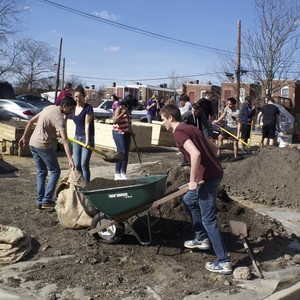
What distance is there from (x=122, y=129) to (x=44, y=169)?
190 centimetres

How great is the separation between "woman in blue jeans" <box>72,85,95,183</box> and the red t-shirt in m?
2.74

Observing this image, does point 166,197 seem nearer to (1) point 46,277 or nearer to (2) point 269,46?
(1) point 46,277

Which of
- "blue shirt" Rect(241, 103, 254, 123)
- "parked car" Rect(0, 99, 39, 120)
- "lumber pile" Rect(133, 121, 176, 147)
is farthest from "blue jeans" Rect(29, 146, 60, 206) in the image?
"parked car" Rect(0, 99, 39, 120)

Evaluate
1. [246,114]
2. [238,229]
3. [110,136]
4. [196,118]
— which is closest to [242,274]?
[238,229]

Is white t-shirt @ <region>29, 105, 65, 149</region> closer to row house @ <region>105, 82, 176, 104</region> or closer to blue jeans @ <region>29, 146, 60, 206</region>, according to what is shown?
blue jeans @ <region>29, 146, 60, 206</region>

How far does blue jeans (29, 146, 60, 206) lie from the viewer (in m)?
6.09

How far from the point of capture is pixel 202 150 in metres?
4.29

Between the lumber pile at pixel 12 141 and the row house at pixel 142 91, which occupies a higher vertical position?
the row house at pixel 142 91

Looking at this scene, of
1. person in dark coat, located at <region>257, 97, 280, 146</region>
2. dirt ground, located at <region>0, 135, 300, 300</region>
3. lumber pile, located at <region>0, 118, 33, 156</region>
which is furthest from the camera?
person in dark coat, located at <region>257, 97, 280, 146</region>

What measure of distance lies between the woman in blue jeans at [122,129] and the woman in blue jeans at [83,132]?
88cm

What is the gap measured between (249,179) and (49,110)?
476 centimetres

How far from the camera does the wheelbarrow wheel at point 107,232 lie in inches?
195

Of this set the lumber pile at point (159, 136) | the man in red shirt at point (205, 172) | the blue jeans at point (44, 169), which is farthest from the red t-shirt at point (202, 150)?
the lumber pile at point (159, 136)

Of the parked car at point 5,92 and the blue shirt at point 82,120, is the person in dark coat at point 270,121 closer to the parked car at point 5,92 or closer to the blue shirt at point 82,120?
the blue shirt at point 82,120
